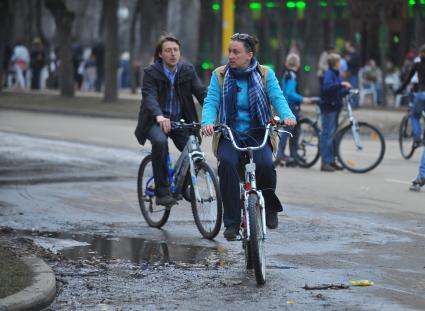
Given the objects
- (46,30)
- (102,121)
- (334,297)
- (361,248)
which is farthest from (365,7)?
(46,30)

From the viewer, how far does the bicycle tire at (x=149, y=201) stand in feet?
36.1

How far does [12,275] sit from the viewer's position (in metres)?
7.70

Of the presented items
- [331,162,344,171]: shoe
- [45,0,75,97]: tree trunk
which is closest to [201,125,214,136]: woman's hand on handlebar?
[331,162,344,171]: shoe

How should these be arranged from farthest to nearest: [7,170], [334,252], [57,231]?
1. [7,170]
2. [57,231]
3. [334,252]

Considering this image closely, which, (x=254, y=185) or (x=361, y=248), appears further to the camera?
(x=361, y=248)

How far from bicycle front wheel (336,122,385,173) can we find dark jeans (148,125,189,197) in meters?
6.17

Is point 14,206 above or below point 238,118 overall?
below

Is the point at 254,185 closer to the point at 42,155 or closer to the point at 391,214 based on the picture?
the point at 391,214

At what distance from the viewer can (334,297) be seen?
7652 mm

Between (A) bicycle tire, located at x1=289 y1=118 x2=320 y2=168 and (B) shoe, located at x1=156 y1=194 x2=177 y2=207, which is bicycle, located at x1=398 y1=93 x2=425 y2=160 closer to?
(A) bicycle tire, located at x1=289 y1=118 x2=320 y2=168

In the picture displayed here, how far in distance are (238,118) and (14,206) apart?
13.8 feet

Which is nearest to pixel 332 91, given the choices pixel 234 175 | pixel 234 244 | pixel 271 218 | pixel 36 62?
pixel 234 244

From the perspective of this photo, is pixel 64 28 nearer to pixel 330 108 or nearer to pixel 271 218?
pixel 330 108

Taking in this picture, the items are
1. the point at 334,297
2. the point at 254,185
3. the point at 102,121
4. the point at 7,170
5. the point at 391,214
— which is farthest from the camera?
the point at 102,121
